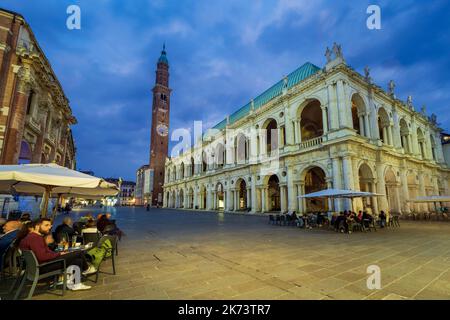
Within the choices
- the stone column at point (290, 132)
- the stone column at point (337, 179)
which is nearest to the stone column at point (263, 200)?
the stone column at point (290, 132)

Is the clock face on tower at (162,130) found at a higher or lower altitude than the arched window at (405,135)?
higher

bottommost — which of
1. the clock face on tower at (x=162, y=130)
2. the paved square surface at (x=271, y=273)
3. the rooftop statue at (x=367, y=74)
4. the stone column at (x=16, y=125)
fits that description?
the paved square surface at (x=271, y=273)

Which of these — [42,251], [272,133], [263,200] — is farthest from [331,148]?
[42,251]

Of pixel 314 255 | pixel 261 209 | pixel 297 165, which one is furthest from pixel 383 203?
pixel 314 255

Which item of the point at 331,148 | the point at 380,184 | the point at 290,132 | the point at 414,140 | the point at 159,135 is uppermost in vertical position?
the point at 159,135

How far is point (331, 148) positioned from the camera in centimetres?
1611

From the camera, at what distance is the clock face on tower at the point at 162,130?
53.5m

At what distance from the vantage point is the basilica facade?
1633cm

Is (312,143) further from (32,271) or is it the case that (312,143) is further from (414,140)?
(32,271)

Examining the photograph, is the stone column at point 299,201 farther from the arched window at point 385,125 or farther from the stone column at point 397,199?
the arched window at point 385,125

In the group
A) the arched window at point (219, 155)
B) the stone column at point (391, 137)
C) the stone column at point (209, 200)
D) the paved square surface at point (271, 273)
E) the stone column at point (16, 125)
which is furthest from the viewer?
the arched window at point (219, 155)

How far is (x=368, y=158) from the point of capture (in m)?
17.0

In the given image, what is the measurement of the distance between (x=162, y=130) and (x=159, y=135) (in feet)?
5.57

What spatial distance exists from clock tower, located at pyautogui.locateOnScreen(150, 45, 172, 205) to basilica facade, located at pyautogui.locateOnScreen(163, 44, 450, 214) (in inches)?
1003
